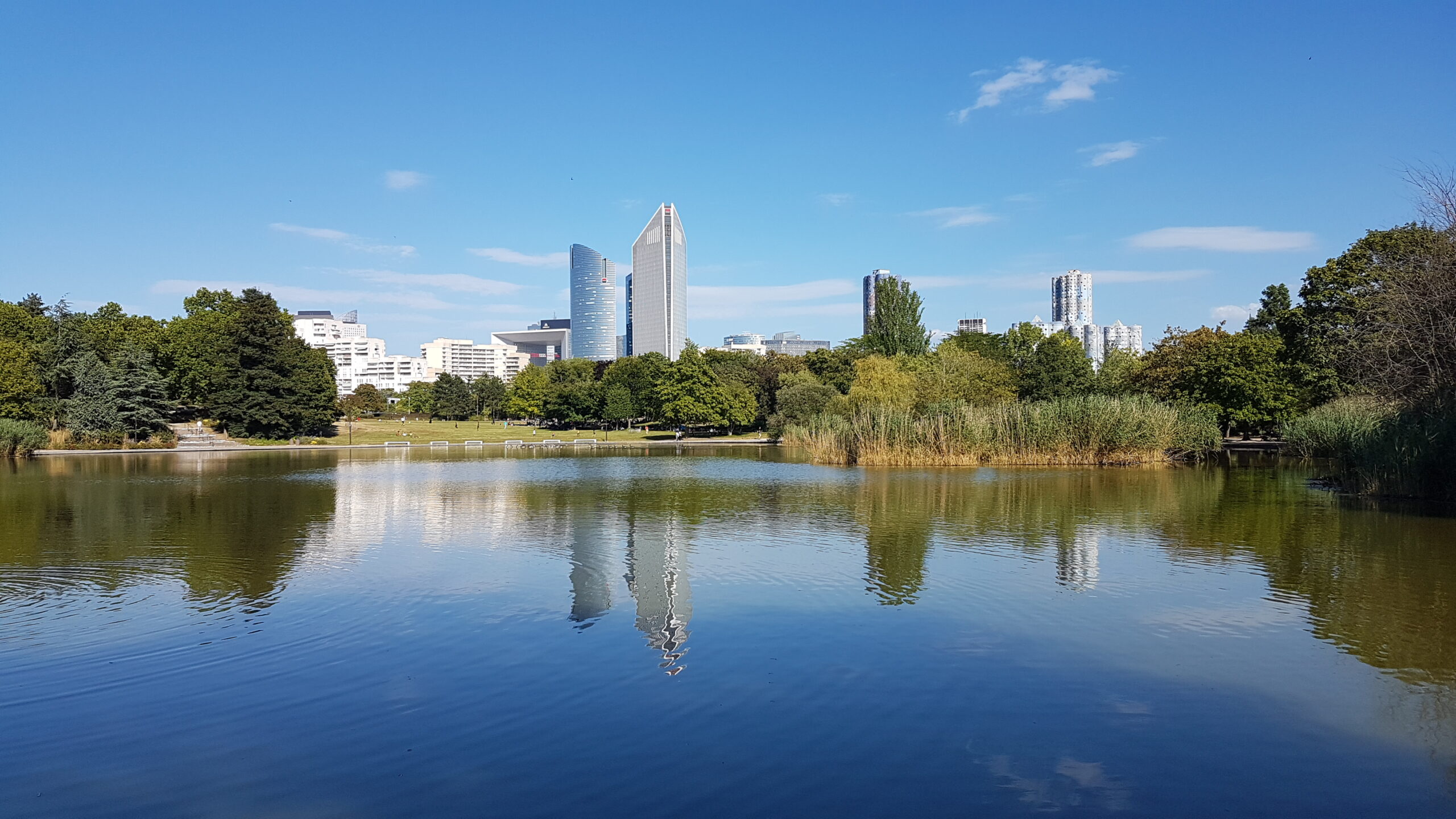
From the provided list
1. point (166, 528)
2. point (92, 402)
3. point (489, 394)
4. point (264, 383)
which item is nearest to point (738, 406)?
point (264, 383)

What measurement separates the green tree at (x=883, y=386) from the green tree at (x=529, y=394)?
59.2m

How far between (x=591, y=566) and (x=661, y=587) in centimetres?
171

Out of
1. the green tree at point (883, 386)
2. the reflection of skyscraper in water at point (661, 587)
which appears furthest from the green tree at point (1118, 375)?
the reflection of skyscraper in water at point (661, 587)

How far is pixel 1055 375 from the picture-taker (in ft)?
166

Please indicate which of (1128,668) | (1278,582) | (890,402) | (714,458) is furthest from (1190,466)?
(1128,668)

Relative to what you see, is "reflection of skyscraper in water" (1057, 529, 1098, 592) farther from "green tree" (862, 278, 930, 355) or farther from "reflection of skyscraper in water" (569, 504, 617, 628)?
"green tree" (862, 278, 930, 355)

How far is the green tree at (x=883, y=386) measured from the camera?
3859 cm

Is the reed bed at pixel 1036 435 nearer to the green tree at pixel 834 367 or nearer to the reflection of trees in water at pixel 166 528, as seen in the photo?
the reflection of trees in water at pixel 166 528

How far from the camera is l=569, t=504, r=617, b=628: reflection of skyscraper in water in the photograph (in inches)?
365

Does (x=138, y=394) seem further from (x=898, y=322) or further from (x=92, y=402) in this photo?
(x=898, y=322)

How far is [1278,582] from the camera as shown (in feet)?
34.9

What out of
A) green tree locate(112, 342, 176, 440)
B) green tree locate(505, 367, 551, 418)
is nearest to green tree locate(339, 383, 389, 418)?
green tree locate(505, 367, 551, 418)

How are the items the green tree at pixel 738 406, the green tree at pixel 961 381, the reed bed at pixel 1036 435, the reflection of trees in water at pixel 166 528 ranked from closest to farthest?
the reflection of trees in water at pixel 166 528 → the reed bed at pixel 1036 435 → the green tree at pixel 961 381 → the green tree at pixel 738 406

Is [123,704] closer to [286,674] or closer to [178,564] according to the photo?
[286,674]
